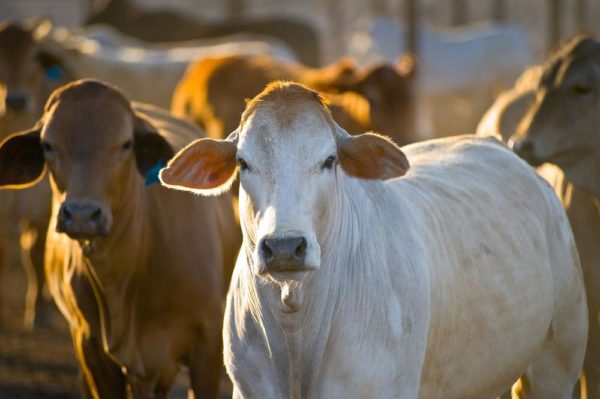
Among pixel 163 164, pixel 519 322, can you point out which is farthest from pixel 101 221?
pixel 519 322

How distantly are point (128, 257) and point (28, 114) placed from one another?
4.78 meters

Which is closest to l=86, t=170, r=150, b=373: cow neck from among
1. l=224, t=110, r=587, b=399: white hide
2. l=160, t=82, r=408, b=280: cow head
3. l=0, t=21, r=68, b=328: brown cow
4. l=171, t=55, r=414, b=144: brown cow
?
l=224, t=110, r=587, b=399: white hide

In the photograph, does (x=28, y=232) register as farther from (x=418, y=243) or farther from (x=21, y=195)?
(x=418, y=243)

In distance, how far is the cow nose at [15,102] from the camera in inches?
414

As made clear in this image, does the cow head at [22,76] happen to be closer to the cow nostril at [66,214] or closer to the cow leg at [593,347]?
the cow nostril at [66,214]

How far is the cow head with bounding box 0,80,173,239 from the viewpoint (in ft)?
18.7

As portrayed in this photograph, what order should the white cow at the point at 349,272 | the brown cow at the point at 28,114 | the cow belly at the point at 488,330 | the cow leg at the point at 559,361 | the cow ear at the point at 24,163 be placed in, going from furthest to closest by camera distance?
the brown cow at the point at 28,114 → the cow ear at the point at 24,163 → the cow leg at the point at 559,361 → the cow belly at the point at 488,330 → the white cow at the point at 349,272

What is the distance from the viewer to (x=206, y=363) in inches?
245

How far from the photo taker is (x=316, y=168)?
455cm

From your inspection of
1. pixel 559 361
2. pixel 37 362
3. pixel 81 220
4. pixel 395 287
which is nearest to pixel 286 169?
pixel 395 287

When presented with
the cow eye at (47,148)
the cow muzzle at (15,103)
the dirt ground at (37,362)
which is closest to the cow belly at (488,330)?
the cow eye at (47,148)

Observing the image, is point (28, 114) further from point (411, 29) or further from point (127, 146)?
point (411, 29)

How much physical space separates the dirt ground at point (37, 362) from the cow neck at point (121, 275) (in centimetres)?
200

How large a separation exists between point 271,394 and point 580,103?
9.54 feet
